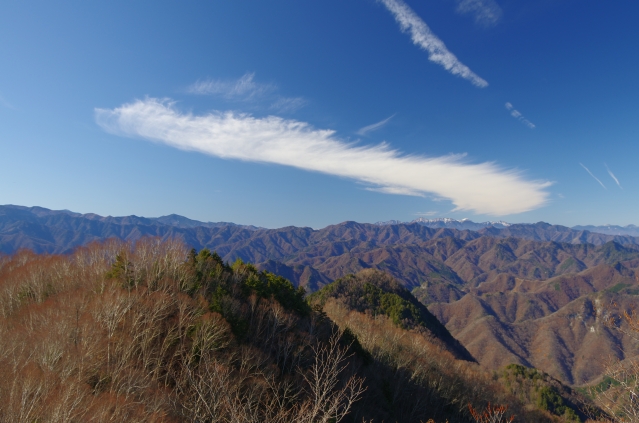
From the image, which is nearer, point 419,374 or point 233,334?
point 233,334

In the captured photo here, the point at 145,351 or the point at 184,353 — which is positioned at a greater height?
the point at 145,351

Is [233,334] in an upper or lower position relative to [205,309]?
lower

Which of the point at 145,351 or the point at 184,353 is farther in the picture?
the point at 184,353

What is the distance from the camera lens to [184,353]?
29.8m

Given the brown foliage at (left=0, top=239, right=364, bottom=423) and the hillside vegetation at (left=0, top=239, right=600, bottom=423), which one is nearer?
the brown foliage at (left=0, top=239, right=364, bottom=423)

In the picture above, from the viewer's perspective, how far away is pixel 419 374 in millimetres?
58938

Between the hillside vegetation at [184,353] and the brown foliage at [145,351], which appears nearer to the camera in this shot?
the brown foliage at [145,351]

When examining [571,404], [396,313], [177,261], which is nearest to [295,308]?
[177,261]

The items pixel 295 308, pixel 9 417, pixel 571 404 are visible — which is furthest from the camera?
pixel 571 404

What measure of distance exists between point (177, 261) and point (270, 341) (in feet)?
61.0

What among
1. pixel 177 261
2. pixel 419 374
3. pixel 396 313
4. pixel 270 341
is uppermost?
pixel 177 261

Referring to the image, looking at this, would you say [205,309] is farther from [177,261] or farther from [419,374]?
[419,374]

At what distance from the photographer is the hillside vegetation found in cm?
1700

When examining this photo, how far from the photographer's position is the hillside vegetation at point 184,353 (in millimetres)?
17000
